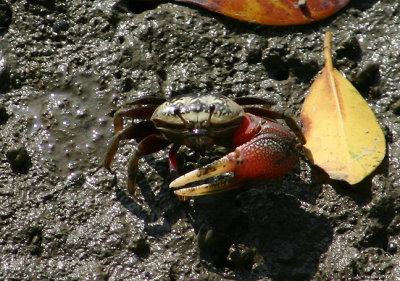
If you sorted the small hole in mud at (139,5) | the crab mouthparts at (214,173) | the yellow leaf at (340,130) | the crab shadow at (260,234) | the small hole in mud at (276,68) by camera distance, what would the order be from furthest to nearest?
the small hole in mud at (139,5) → the small hole in mud at (276,68) → the yellow leaf at (340,130) → the crab shadow at (260,234) → the crab mouthparts at (214,173)

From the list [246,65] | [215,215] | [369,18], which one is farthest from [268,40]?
[215,215]

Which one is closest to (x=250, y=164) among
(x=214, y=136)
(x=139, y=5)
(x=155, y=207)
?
(x=214, y=136)

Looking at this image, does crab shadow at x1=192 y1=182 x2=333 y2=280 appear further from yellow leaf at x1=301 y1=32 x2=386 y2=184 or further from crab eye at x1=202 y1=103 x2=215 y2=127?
crab eye at x1=202 y1=103 x2=215 y2=127

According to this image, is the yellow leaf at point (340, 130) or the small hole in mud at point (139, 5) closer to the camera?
the yellow leaf at point (340, 130)

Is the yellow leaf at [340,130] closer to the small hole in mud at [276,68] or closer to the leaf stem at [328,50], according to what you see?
the leaf stem at [328,50]

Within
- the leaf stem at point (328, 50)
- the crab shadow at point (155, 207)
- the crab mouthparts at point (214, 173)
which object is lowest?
the crab shadow at point (155, 207)

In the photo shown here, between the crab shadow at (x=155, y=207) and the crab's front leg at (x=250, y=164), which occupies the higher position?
the crab's front leg at (x=250, y=164)

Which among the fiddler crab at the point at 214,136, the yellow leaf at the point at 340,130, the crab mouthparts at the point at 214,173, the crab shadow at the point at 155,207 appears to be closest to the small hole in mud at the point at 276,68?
the yellow leaf at the point at 340,130
